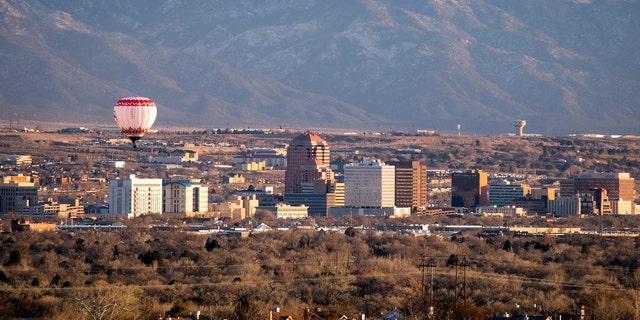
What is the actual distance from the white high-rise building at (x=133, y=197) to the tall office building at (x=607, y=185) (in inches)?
1407

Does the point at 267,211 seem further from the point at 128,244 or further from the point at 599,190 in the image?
the point at 128,244

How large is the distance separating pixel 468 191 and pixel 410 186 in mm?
5118

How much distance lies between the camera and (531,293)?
244 feet

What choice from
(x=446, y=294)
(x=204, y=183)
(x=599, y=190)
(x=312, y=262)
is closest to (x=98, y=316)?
(x=446, y=294)

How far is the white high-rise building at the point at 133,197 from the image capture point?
475ft

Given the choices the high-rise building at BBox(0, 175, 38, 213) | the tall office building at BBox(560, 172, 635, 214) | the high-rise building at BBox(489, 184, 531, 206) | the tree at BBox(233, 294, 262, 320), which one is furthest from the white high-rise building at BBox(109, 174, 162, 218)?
the tree at BBox(233, 294, 262, 320)

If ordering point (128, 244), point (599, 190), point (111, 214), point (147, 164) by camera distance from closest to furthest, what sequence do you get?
point (128, 244)
point (111, 214)
point (599, 190)
point (147, 164)

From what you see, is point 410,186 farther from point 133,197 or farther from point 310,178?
point 133,197

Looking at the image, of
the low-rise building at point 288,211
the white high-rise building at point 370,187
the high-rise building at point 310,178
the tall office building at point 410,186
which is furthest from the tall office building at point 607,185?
the low-rise building at point 288,211

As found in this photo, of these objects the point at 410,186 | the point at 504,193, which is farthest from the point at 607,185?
the point at 410,186

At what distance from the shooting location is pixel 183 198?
488ft

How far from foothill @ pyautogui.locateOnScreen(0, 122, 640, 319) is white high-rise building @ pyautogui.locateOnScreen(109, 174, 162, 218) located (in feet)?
0.50

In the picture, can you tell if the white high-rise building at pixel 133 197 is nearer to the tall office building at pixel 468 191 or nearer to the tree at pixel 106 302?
the tall office building at pixel 468 191

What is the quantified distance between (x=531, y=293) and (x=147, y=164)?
394 feet
